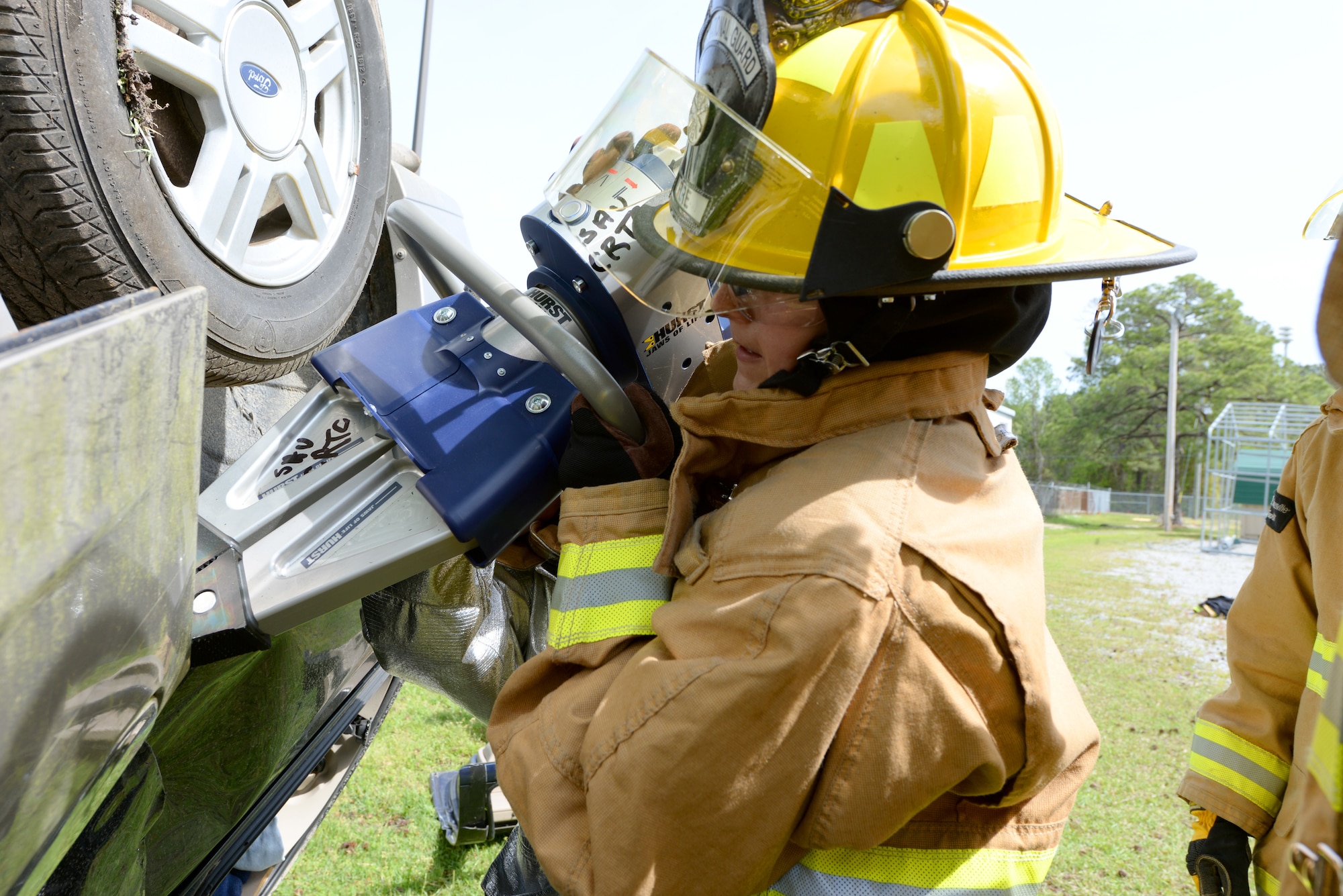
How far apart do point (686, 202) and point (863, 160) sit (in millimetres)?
290

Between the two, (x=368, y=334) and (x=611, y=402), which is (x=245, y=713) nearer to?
(x=368, y=334)

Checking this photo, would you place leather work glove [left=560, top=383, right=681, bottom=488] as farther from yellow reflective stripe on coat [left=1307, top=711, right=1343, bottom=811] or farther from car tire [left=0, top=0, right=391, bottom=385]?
yellow reflective stripe on coat [left=1307, top=711, right=1343, bottom=811]

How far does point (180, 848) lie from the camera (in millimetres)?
1435

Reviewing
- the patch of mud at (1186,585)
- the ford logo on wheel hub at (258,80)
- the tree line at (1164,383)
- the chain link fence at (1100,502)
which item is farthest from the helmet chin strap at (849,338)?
the tree line at (1164,383)

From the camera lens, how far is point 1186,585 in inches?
459

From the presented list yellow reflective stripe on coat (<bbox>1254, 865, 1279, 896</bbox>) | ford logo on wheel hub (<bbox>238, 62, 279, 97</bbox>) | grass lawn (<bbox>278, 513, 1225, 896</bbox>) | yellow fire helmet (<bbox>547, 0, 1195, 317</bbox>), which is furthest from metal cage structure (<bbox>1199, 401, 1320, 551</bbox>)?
ford logo on wheel hub (<bbox>238, 62, 279, 97</bbox>)

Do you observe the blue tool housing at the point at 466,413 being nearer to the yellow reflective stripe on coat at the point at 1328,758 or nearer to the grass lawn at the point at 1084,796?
the yellow reflective stripe on coat at the point at 1328,758

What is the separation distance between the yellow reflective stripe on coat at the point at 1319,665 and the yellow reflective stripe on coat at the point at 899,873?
0.72 m

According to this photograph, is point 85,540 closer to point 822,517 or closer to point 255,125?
point 822,517

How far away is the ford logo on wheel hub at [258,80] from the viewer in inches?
61.8

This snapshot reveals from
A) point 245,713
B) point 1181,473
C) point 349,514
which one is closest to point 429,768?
point 245,713

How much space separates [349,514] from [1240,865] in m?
1.75

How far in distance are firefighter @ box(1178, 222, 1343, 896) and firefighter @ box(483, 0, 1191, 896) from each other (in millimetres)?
641

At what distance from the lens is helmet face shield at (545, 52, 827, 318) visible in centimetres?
125
